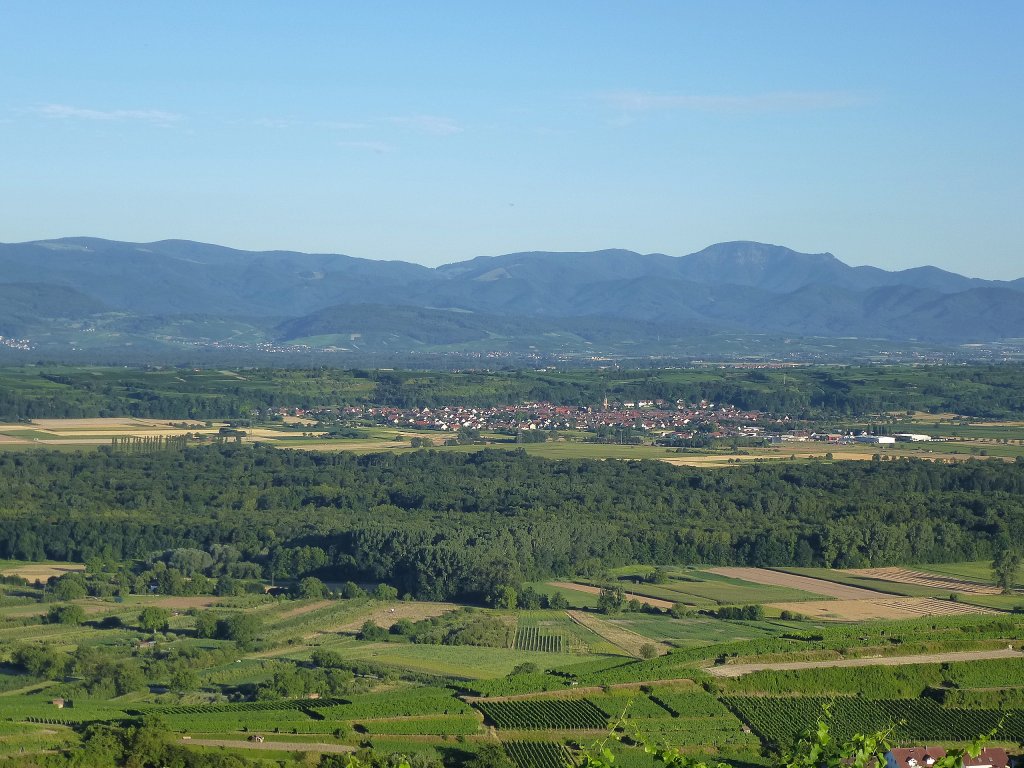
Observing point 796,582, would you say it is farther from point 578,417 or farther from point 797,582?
point 578,417

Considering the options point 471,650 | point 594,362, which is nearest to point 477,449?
point 471,650

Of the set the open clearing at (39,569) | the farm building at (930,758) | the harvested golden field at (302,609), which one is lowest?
the open clearing at (39,569)

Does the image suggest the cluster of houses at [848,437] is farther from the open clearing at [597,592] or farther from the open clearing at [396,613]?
the open clearing at [396,613]

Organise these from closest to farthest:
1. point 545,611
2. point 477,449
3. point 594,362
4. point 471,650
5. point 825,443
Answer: point 471,650, point 545,611, point 477,449, point 825,443, point 594,362

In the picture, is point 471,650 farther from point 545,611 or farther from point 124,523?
point 124,523

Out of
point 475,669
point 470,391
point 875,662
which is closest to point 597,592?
point 475,669

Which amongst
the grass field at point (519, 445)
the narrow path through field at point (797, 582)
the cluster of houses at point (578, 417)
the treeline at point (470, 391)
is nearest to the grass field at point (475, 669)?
the narrow path through field at point (797, 582)
